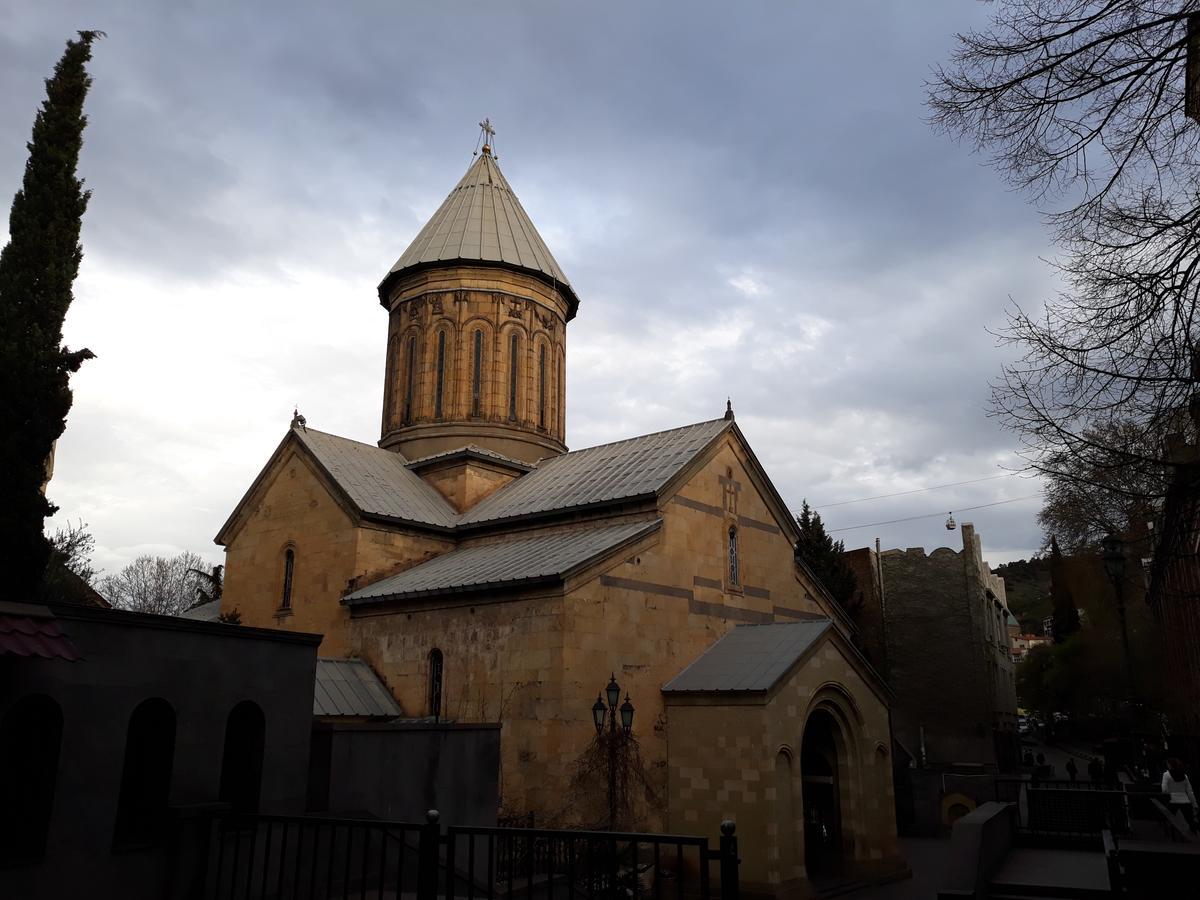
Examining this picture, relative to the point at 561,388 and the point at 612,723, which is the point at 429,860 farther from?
the point at 561,388

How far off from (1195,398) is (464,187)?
22.7m

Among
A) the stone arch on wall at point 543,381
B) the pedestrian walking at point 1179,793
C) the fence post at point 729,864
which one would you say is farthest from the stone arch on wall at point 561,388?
the fence post at point 729,864

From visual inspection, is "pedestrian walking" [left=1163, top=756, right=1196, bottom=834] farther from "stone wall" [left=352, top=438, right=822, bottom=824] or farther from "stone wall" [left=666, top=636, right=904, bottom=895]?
"stone wall" [left=352, top=438, right=822, bottom=824]

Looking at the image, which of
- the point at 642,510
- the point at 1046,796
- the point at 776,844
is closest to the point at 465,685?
the point at 642,510

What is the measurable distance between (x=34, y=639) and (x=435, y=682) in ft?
32.4

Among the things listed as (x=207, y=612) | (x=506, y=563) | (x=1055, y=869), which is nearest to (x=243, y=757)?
(x=506, y=563)

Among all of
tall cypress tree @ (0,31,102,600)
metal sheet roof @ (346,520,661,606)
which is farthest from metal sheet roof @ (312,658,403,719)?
tall cypress tree @ (0,31,102,600)

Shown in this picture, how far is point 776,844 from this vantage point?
42.8 ft

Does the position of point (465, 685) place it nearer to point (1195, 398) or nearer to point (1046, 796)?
point (1046, 796)

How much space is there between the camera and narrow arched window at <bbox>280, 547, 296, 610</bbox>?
19109mm

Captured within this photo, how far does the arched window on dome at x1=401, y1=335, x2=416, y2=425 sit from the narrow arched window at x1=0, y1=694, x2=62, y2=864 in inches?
642

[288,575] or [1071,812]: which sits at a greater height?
[288,575]

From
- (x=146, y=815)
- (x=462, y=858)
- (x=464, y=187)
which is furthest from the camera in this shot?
(x=464, y=187)

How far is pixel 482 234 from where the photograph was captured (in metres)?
23.9
